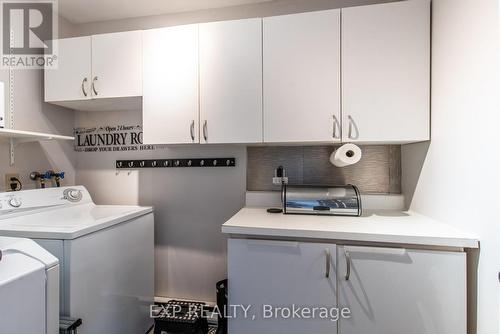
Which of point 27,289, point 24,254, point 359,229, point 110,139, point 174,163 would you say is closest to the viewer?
point 27,289

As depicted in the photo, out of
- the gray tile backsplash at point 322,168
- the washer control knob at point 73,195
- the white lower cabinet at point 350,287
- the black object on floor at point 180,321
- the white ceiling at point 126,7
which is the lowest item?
the black object on floor at point 180,321

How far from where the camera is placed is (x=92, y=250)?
127cm

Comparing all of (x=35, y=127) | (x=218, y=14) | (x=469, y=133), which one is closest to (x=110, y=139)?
(x=35, y=127)

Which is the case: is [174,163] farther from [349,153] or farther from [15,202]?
[349,153]

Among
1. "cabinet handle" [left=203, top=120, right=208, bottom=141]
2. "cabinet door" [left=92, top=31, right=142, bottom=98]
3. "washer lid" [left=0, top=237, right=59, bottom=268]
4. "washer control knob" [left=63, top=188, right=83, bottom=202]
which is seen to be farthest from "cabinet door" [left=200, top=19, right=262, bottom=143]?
Result: "washer control knob" [left=63, top=188, right=83, bottom=202]

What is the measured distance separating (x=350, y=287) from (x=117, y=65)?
1.99 m

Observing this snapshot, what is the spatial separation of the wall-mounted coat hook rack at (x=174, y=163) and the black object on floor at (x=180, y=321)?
3.46 feet

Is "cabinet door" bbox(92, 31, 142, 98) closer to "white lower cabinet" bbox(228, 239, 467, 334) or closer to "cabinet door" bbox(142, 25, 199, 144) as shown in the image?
"cabinet door" bbox(142, 25, 199, 144)

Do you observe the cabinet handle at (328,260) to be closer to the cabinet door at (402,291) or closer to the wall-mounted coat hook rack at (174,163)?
the cabinet door at (402,291)

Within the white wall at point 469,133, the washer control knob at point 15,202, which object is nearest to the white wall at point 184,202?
the washer control knob at point 15,202

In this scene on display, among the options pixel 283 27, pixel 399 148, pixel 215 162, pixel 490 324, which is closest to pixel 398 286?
pixel 490 324

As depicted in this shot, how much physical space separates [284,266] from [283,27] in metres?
1.38

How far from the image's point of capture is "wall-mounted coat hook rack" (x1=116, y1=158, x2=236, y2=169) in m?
1.94

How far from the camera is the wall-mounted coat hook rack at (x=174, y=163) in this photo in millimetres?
1937
